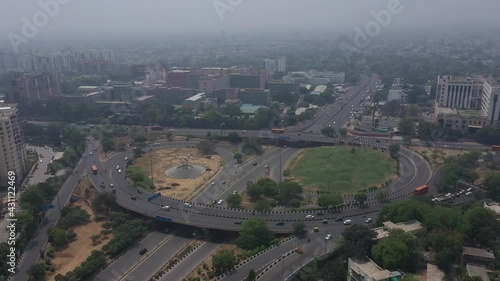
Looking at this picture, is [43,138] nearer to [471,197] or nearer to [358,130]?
[358,130]

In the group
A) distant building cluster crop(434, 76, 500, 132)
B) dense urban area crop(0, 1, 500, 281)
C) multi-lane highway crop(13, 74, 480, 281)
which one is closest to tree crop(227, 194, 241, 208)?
dense urban area crop(0, 1, 500, 281)

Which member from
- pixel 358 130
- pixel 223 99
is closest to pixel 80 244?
pixel 358 130

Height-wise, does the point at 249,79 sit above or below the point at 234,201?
above

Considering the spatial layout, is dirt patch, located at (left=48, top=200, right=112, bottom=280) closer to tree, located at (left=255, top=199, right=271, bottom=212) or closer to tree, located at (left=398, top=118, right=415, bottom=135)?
tree, located at (left=255, top=199, right=271, bottom=212)

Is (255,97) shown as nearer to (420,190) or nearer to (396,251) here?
(420,190)

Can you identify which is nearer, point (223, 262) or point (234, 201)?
point (223, 262)

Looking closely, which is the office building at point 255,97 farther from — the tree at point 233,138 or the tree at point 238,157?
the tree at point 238,157

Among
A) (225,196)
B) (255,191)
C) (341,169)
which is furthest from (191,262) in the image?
(341,169)
